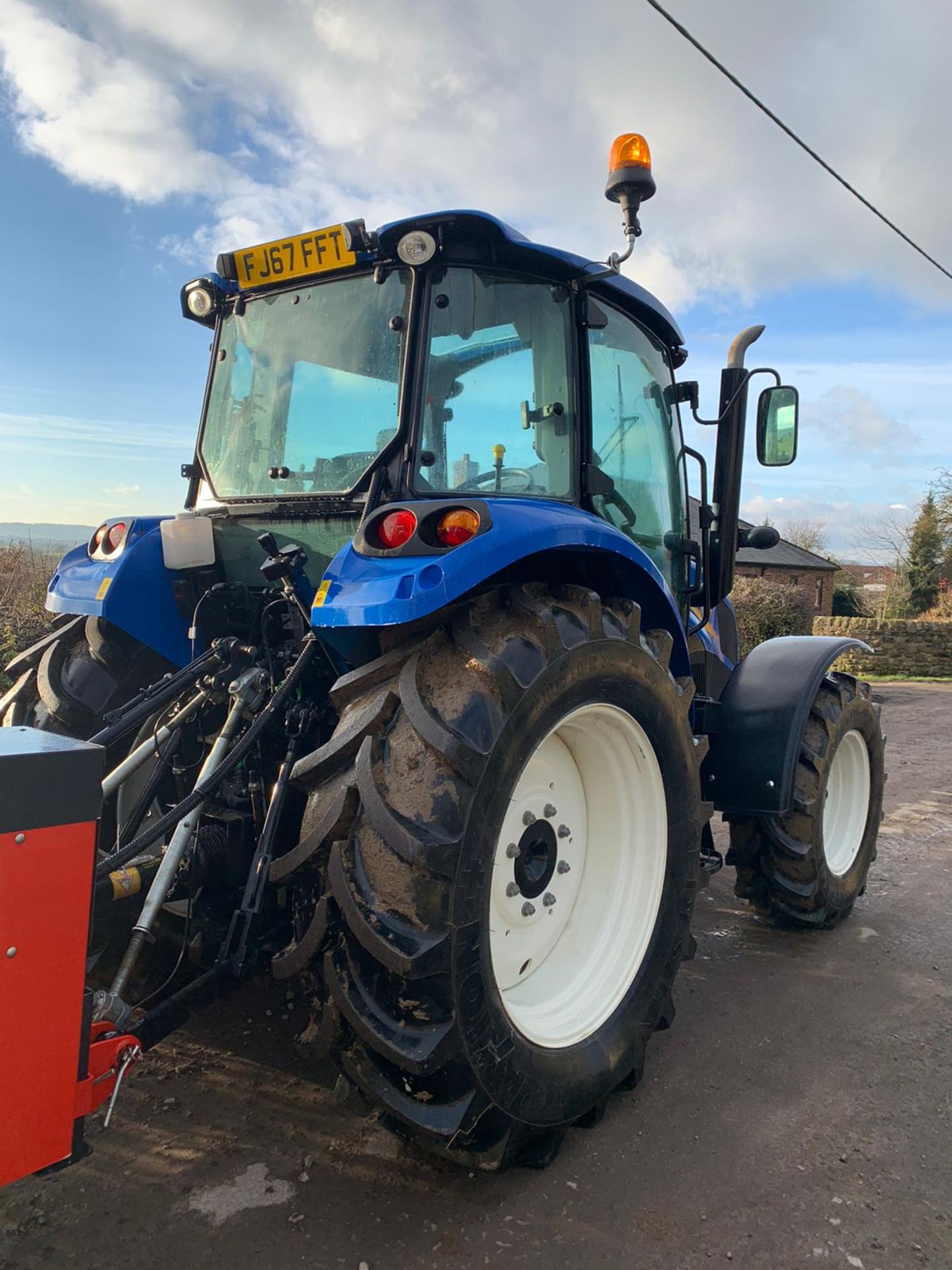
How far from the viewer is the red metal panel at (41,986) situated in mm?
1492

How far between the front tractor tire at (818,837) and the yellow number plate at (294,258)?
100 inches

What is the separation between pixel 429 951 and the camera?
1.87 meters

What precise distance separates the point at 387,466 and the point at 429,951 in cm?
134

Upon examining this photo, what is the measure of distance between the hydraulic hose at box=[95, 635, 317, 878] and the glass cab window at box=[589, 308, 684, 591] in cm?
123

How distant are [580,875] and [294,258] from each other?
6.89ft

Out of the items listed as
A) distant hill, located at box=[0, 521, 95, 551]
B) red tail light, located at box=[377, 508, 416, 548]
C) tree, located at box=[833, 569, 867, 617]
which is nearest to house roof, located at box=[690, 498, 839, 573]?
tree, located at box=[833, 569, 867, 617]

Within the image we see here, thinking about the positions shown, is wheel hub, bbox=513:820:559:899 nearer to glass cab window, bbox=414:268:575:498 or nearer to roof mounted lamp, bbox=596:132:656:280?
glass cab window, bbox=414:268:575:498

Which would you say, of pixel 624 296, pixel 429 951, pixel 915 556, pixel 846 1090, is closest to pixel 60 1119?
pixel 429 951

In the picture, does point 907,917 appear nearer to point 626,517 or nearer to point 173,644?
point 626,517

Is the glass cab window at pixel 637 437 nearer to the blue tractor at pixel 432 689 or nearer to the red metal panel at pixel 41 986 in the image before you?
the blue tractor at pixel 432 689

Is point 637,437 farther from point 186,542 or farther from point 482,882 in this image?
point 482,882

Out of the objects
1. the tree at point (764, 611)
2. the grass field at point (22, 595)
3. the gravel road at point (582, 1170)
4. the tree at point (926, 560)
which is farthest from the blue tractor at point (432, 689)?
the tree at point (926, 560)

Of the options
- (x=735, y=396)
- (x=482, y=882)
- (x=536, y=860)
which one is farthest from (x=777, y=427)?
(x=482, y=882)

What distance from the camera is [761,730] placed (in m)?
3.54
